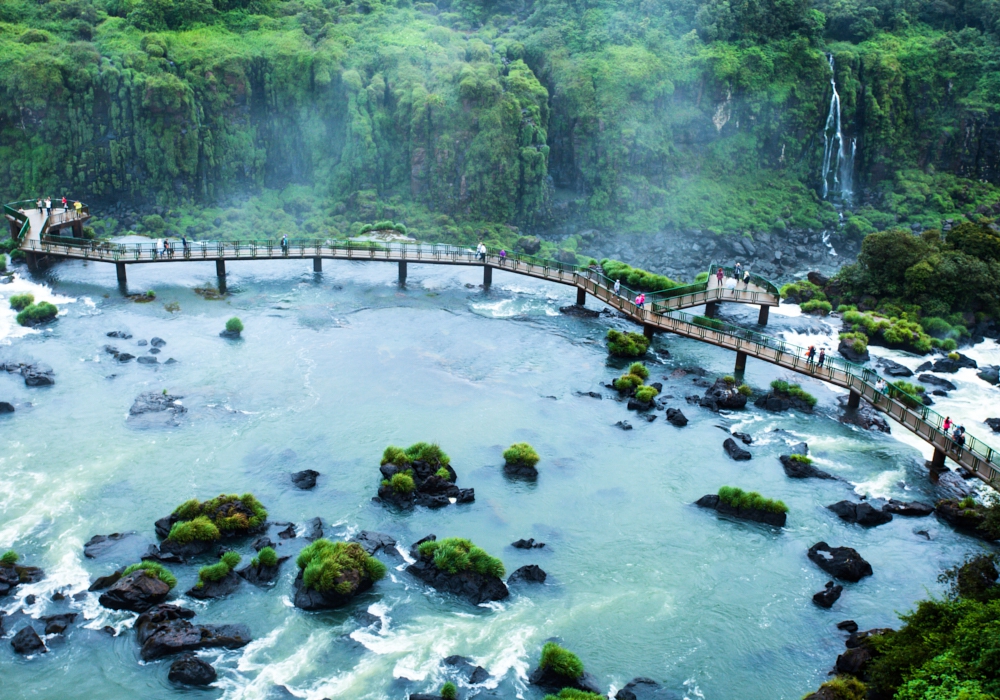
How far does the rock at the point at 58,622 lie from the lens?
134ft

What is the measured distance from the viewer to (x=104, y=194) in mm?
108188

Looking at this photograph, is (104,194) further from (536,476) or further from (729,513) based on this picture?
(729,513)

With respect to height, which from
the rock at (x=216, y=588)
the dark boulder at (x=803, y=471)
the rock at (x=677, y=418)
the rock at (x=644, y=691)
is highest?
the rock at (x=677, y=418)

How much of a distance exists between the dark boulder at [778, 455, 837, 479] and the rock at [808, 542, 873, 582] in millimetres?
7961

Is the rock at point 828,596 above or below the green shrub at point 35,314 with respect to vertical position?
below

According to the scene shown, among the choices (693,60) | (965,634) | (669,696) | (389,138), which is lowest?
(669,696)

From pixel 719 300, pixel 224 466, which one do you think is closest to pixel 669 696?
pixel 224 466

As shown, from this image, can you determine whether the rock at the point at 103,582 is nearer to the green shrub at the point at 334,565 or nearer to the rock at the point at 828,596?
the green shrub at the point at 334,565

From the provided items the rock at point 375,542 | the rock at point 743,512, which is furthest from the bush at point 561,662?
the rock at point 743,512

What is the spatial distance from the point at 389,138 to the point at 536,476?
72.3m

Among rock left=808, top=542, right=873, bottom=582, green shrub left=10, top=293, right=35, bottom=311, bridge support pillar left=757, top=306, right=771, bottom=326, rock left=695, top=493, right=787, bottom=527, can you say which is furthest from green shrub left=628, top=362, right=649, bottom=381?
green shrub left=10, top=293, right=35, bottom=311

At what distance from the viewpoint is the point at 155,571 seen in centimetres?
4388

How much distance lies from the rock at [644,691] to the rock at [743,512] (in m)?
14.8

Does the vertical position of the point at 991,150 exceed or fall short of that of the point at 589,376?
it exceeds it
